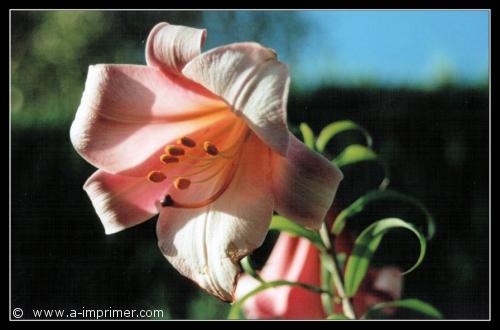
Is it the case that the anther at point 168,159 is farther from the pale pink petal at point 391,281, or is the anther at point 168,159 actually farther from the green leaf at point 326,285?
the pale pink petal at point 391,281

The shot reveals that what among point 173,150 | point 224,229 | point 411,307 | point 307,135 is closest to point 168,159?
point 173,150

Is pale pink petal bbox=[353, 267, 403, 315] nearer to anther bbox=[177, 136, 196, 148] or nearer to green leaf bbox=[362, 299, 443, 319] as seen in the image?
green leaf bbox=[362, 299, 443, 319]

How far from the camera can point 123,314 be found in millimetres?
1142

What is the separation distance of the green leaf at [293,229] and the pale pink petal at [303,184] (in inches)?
2.4

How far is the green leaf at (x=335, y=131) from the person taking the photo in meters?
1.08

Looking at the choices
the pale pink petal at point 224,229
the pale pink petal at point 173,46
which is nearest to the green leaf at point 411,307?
the pale pink petal at point 224,229

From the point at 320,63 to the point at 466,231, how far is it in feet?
1.18

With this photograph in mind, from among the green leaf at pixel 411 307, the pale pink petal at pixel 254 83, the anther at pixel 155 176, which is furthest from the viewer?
the green leaf at pixel 411 307

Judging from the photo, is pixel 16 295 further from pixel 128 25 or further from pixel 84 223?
pixel 128 25

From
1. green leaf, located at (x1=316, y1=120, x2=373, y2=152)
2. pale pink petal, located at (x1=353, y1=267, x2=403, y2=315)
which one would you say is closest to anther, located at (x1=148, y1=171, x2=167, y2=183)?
green leaf, located at (x1=316, y1=120, x2=373, y2=152)

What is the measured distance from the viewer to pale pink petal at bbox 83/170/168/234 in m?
0.98

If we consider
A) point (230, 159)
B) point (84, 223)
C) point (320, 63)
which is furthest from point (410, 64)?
point (84, 223)

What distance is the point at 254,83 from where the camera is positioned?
0.84 metres

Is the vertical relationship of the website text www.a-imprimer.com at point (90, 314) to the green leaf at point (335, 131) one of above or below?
below
